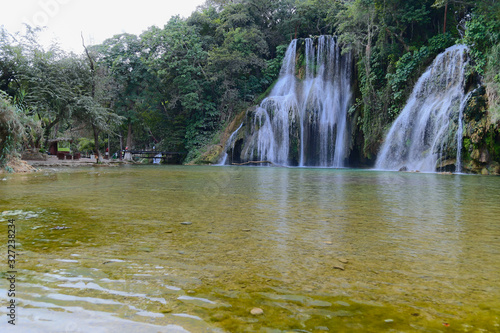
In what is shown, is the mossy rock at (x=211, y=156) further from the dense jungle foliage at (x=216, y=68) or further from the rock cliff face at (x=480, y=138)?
the rock cliff face at (x=480, y=138)

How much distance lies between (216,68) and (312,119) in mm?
10478

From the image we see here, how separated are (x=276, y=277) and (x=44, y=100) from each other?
20.4 m

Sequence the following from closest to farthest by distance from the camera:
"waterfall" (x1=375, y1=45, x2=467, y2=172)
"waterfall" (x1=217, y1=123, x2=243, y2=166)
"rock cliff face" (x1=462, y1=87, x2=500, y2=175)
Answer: "rock cliff face" (x1=462, y1=87, x2=500, y2=175) → "waterfall" (x1=375, y1=45, x2=467, y2=172) → "waterfall" (x1=217, y1=123, x2=243, y2=166)

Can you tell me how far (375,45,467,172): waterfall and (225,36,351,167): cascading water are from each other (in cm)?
497

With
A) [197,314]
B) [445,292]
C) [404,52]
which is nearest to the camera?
[197,314]

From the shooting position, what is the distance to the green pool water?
1.29 meters

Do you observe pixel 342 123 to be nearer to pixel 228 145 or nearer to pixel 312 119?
pixel 312 119

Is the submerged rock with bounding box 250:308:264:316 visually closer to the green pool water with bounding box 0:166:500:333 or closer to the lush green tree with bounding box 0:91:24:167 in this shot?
the green pool water with bounding box 0:166:500:333

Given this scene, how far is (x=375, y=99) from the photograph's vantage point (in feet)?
66.5

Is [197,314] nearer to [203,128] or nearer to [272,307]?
[272,307]

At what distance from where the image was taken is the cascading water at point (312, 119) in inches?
906

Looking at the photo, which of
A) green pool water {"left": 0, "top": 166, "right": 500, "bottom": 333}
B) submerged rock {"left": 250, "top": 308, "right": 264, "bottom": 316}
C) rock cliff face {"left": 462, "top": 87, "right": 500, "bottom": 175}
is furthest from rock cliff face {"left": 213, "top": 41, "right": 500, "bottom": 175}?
submerged rock {"left": 250, "top": 308, "right": 264, "bottom": 316}

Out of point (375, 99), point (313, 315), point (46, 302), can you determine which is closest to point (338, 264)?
point (313, 315)

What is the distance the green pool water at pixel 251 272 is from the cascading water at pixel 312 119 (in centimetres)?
1982
